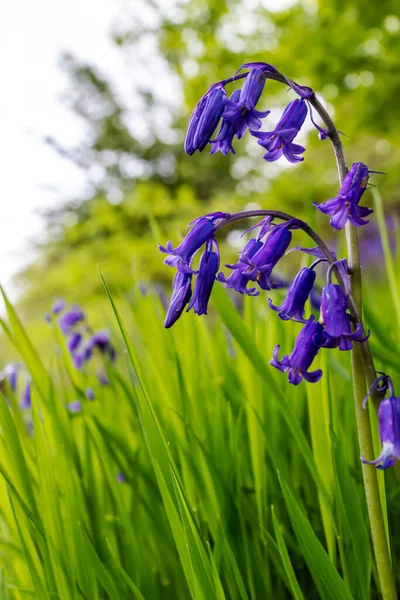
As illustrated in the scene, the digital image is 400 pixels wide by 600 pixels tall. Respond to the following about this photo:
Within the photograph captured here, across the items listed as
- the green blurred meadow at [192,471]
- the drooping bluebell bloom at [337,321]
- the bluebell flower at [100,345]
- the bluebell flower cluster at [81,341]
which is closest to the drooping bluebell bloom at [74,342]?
the bluebell flower cluster at [81,341]

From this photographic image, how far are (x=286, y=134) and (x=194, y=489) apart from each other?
0.69 meters

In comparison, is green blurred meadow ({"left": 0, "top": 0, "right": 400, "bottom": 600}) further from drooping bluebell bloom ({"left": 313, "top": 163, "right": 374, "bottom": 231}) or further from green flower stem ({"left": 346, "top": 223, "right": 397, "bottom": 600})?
drooping bluebell bloom ({"left": 313, "top": 163, "right": 374, "bottom": 231})

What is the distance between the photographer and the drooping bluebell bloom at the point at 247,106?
0.59 meters

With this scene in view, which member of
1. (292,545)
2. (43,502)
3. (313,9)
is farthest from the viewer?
(313,9)

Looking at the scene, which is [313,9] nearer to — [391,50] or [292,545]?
[391,50]

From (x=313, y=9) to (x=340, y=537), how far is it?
5.10 m

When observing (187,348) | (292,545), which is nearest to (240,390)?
(187,348)

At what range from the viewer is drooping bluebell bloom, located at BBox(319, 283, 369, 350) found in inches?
22.2

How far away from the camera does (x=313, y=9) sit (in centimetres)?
480

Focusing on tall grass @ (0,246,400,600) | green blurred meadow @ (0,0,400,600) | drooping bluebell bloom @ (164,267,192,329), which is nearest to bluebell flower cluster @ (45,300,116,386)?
green blurred meadow @ (0,0,400,600)

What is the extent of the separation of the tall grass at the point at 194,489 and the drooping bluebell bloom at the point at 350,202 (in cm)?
28

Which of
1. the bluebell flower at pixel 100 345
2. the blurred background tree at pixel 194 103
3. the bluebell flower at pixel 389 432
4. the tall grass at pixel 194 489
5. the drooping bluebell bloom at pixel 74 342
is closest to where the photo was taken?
the bluebell flower at pixel 389 432

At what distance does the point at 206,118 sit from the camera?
0.61 metres

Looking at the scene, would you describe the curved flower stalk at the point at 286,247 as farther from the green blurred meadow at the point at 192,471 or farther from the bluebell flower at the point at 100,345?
the bluebell flower at the point at 100,345
